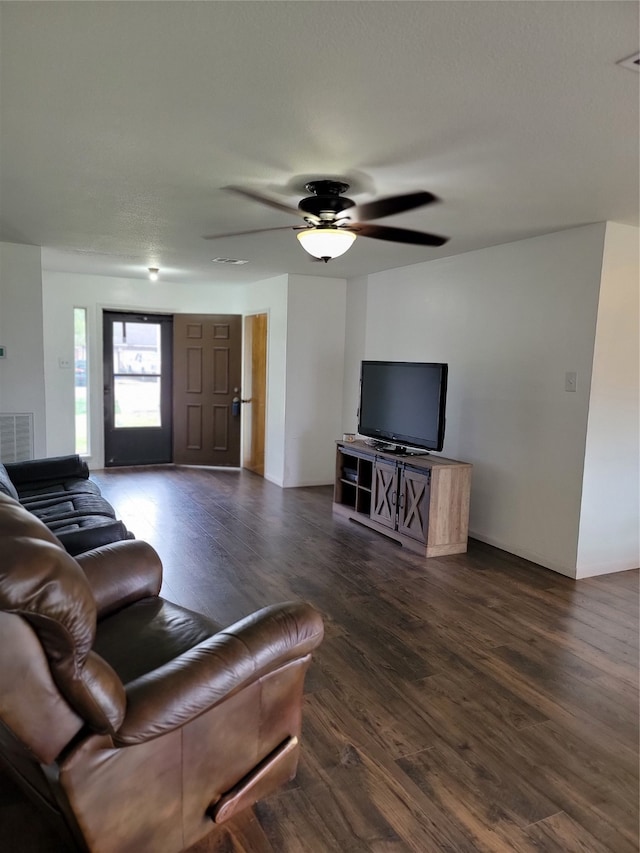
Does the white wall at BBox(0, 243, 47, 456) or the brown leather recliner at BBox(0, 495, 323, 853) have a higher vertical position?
the white wall at BBox(0, 243, 47, 456)

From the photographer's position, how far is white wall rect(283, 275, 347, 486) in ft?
20.8

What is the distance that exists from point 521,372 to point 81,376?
17.2 ft

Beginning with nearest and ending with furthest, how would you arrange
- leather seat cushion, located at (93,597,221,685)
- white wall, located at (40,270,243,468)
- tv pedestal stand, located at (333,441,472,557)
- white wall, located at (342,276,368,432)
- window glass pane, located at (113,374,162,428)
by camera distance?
leather seat cushion, located at (93,597,221,685), tv pedestal stand, located at (333,441,472,557), white wall, located at (342,276,368,432), white wall, located at (40,270,243,468), window glass pane, located at (113,374,162,428)

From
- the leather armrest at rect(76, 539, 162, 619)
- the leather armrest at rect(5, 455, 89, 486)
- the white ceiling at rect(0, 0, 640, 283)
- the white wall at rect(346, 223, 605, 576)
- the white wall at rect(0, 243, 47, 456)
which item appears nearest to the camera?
the white ceiling at rect(0, 0, 640, 283)

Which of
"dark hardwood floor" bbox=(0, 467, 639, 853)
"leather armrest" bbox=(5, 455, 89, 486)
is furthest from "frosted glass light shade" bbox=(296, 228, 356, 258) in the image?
"leather armrest" bbox=(5, 455, 89, 486)

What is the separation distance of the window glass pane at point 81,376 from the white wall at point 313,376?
264cm

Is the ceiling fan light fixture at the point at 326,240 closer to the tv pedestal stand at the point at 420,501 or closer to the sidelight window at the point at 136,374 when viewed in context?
the tv pedestal stand at the point at 420,501

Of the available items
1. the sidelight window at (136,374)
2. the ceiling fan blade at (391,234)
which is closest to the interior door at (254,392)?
the sidelight window at (136,374)

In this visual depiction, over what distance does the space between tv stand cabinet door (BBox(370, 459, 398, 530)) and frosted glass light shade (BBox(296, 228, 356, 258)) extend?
2055 mm

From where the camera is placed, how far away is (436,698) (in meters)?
2.48

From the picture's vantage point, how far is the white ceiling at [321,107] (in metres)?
1.61

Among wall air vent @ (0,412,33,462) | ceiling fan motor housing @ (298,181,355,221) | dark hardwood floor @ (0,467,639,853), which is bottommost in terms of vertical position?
dark hardwood floor @ (0,467,639,853)

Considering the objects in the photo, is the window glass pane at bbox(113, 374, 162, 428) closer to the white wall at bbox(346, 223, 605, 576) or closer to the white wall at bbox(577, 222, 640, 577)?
the white wall at bbox(346, 223, 605, 576)

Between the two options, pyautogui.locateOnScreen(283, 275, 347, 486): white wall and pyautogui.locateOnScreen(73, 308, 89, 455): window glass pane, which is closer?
pyautogui.locateOnScreen(283, 275, 347, 486): white wall
